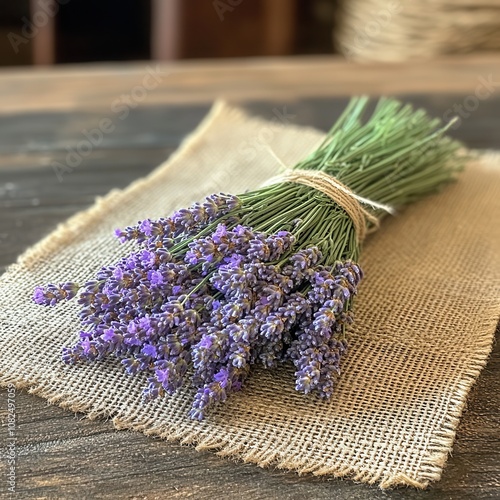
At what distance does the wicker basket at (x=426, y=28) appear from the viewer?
197 centimetres

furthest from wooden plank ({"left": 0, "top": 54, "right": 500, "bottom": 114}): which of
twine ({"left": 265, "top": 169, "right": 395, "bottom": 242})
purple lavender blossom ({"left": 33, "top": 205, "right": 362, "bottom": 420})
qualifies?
purple lavender blossom ({"left": 33, "top": 205, "right": 362, "bottom": 420})

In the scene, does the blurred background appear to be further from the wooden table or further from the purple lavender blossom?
the purple lavender blossom

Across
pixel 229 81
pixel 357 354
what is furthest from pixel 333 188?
pixel 229 81

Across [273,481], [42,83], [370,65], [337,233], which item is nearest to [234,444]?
[273,481]

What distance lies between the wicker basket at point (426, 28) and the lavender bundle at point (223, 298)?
130 centimetres

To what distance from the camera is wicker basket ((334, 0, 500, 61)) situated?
1975 mm

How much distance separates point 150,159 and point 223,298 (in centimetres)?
57

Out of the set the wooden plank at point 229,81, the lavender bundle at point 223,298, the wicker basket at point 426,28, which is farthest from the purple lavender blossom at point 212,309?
the wicker basket at point 426,28

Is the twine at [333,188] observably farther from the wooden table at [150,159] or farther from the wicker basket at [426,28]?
the wicker basket at [426,28]

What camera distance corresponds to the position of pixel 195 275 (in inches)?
30.4

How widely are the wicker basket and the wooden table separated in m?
0.31

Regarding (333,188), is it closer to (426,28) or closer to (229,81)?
(229,81)

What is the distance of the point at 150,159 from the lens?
127 cm

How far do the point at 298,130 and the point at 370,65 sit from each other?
0.41 meters
